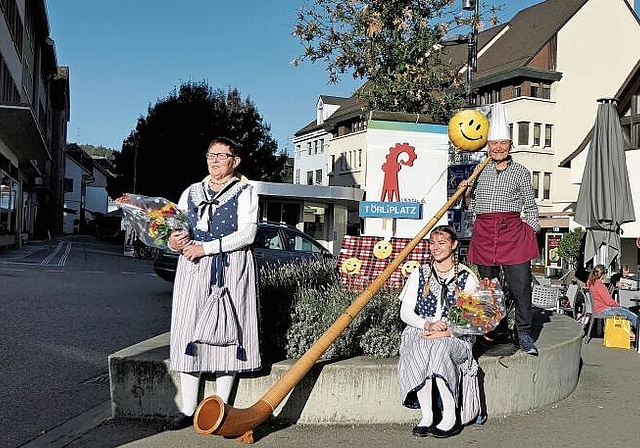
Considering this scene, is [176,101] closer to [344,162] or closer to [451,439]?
[344,162]

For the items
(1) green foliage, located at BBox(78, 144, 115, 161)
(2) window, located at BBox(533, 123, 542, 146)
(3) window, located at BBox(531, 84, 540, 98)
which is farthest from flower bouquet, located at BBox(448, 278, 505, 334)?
(1) green foliage, located at BBox(78, 144, 115, 161)

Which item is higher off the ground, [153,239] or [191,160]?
[191,160]

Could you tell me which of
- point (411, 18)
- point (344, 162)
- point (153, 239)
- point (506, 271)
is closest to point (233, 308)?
point (153, 239)

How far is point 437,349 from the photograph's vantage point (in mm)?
5707

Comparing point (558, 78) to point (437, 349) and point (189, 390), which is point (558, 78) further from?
point (189, 390)

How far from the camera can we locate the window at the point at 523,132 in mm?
45531

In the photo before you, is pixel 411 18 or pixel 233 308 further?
pixel 411 18

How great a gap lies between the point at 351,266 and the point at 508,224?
2331 millimetres

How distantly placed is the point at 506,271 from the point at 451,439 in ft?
5.79

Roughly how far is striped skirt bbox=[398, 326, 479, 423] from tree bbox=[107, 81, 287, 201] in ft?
144

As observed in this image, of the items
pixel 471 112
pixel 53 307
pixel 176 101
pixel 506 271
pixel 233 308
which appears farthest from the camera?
pixel 176 101

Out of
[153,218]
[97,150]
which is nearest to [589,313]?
[153,218]

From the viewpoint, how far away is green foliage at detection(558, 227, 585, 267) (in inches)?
1304

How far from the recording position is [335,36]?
16.1 meters
